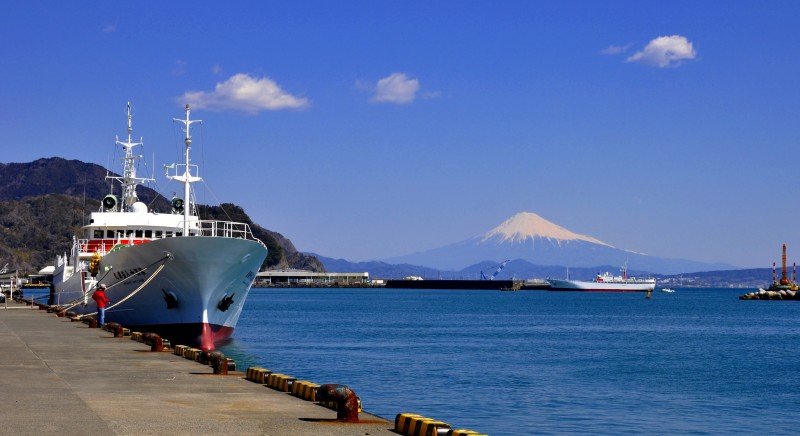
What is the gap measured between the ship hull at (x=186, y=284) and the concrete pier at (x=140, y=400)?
10689mm

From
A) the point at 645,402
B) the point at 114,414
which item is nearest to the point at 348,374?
the point at 645,402

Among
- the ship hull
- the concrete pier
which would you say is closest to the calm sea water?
the ship hull

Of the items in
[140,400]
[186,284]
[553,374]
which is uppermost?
[186,284]

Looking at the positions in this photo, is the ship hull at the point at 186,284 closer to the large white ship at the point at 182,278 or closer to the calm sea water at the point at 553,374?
the large white ship at the point at 182,278

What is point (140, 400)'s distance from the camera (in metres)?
18.5

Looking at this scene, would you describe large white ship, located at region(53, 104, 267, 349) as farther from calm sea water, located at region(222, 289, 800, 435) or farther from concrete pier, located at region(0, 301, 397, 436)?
concrete pier, located at region(0, 301, 397, 436)

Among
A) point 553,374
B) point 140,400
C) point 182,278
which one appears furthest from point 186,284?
point 140,400

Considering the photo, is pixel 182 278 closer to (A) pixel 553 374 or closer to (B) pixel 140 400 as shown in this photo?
(A) pixel 553 374

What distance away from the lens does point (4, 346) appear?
3075 centimetres

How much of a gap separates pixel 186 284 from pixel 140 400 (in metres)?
22.2

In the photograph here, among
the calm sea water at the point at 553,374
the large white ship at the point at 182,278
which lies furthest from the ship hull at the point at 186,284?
the calm sea water at the point at 553,374

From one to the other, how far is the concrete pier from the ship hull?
10.7 m

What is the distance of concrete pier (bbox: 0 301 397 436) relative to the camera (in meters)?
15.4

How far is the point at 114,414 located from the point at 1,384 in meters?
5.08
